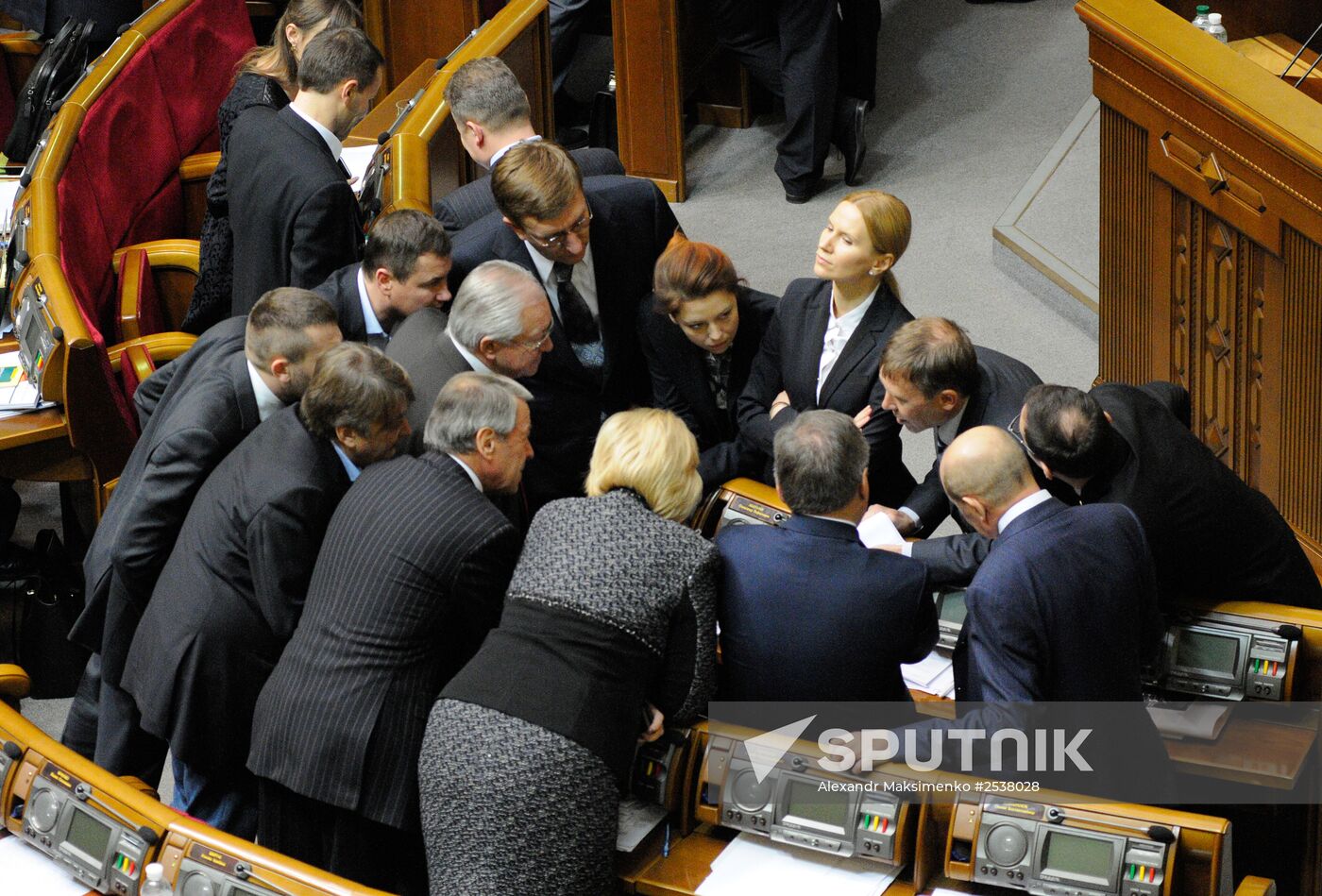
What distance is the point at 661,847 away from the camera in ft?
8.50

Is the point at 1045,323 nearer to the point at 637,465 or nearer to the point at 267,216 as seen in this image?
the point at 267,216


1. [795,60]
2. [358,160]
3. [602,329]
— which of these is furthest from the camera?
[795,60]

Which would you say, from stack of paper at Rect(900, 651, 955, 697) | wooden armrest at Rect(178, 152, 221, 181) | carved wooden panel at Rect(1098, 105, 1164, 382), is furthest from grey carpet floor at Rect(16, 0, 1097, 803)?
stack of paper at Rect(900, 651, 955, 697)

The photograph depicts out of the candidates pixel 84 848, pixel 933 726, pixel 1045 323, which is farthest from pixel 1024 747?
pixel 1045 323

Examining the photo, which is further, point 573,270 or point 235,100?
point 235,100

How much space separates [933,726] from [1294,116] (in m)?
1.87

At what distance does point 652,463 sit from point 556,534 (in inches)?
7.9

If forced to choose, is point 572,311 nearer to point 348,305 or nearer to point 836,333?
point 348,305

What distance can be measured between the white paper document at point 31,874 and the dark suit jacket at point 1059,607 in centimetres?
159

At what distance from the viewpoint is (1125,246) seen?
14.3 ft

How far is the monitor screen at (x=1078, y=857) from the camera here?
90.0 inches

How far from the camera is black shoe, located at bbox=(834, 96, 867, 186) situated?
6086mm

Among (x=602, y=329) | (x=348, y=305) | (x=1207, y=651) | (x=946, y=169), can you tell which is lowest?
(x=946, y=169)

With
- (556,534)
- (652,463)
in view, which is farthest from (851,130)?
(556,534)
